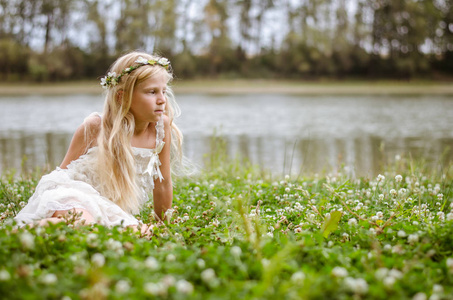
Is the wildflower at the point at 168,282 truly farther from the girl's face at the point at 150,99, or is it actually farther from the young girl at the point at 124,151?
the girl's face at the point at 150,99

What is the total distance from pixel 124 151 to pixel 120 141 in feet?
0.31

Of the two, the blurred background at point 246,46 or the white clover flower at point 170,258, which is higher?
the blurred background at point 246,46

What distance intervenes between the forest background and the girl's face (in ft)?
134

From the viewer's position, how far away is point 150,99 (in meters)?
4.06

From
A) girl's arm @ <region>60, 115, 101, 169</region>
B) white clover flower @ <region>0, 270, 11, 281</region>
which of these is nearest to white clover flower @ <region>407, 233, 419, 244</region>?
white clover flower @ <region>0, 270, 11, 281</region>

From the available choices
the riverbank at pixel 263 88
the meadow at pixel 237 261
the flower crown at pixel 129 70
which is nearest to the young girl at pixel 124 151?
the flower crown at pixel 129 70

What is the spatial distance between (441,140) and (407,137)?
2.95 feet

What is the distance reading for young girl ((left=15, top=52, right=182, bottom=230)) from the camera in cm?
384

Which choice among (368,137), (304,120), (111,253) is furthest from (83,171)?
(304,120)

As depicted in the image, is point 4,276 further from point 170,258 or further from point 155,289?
point 170,258

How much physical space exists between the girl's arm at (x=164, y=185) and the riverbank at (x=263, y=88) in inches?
1241

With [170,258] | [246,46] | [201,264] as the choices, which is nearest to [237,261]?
[201,264]

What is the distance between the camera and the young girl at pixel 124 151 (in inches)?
151

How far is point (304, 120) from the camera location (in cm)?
1708
